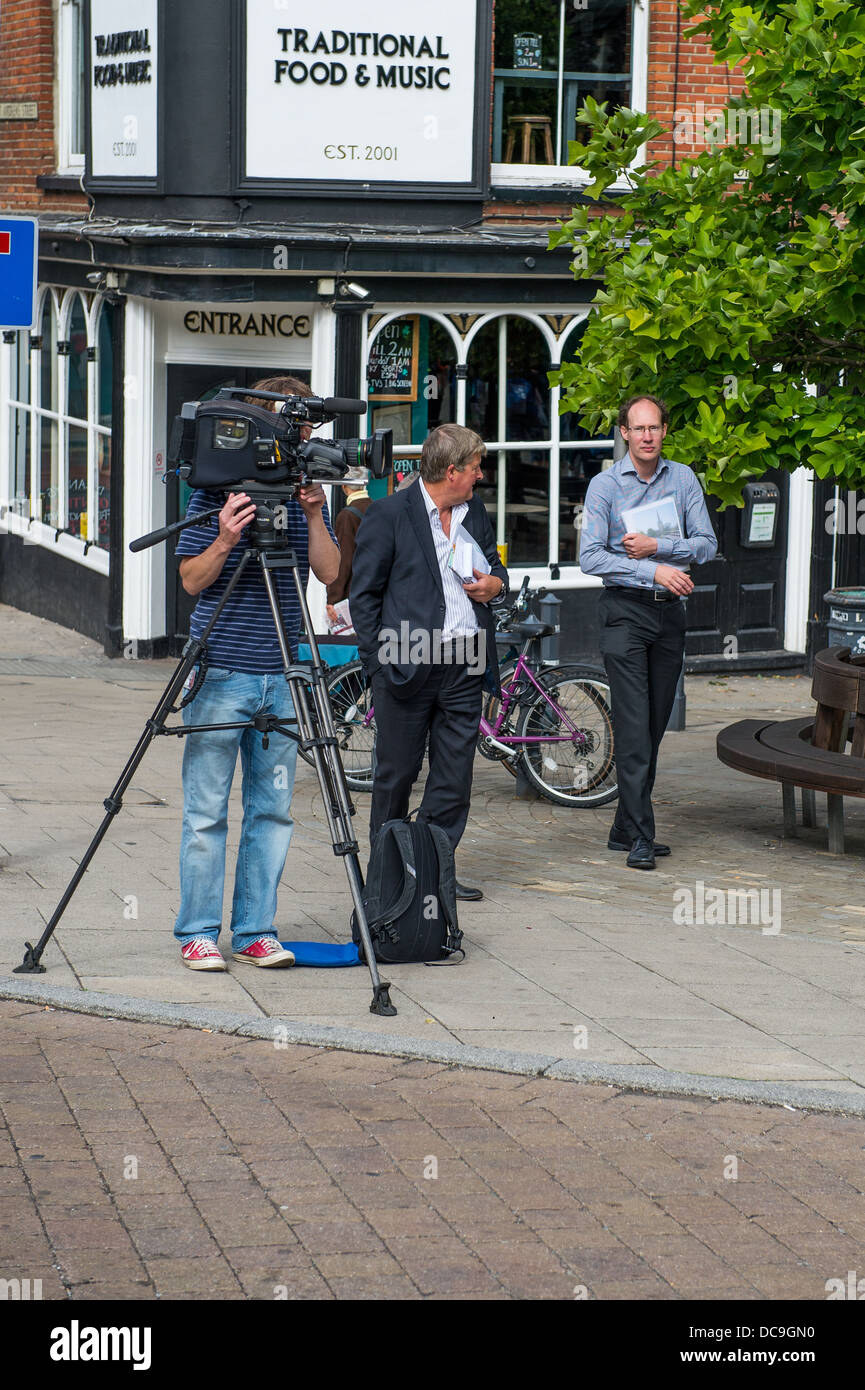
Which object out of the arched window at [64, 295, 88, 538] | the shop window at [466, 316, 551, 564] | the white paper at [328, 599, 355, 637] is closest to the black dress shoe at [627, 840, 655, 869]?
the white paper at [328, 599, 355, 637]

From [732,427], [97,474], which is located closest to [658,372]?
[732,427]

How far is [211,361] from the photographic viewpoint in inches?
514

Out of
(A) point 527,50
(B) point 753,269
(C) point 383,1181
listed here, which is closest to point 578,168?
(A) point 527,50

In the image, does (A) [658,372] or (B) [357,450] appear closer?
(B) [357,450]

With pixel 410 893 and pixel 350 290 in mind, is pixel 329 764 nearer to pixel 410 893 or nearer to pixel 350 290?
pixel 410 893

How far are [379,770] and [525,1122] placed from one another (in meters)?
1.96

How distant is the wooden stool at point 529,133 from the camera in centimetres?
1300

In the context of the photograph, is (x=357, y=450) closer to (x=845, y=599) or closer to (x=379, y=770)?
(x=379, y=770)

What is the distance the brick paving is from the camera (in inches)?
164

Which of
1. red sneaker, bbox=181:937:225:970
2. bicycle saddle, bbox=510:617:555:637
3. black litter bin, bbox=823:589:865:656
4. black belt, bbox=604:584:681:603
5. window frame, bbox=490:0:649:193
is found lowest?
red sneaker, bbox=181:937:225:970

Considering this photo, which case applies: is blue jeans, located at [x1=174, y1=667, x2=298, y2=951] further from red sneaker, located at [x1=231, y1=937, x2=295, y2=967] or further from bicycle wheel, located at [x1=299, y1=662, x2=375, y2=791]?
bicycle wheel, located at [x1=299, y1=662, x2=375, y2=791]

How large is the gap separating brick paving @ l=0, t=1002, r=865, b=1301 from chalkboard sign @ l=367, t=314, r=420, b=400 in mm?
7746

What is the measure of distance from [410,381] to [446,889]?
23.2 ft
